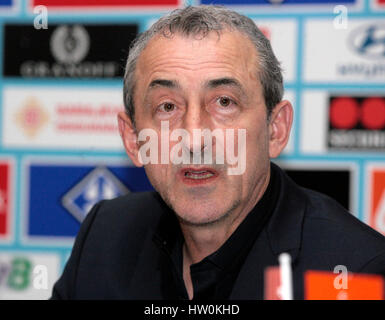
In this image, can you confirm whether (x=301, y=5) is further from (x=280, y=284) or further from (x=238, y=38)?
(x=280, y=284)

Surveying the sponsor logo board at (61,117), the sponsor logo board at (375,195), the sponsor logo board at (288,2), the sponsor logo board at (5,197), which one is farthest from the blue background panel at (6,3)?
the sponsor logo board at (375,195)

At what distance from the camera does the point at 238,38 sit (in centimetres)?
110

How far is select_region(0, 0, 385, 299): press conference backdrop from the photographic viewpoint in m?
1.79

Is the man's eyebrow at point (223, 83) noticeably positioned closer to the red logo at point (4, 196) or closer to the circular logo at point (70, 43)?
the circular logo at point (70, 43)

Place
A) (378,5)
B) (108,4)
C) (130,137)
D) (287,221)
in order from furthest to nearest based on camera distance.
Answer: (108,4)
(378,5)
(130,137)
(287,221)

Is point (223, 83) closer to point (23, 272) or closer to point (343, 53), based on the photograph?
point (343, 53)

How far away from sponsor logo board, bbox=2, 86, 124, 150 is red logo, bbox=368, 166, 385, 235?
0.94 meters

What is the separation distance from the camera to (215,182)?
1.08 meters

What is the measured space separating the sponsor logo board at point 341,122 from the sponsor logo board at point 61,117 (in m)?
0.71

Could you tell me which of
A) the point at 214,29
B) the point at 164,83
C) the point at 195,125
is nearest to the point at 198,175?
the point at 195,125

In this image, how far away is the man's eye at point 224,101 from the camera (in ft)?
3.55

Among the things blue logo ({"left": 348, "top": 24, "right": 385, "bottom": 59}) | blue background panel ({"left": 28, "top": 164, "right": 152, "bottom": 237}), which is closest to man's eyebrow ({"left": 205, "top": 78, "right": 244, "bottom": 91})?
blue logo ({"left": 348, "top": 24, "right": 385, "bottom": 59})

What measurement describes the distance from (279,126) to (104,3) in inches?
40.1

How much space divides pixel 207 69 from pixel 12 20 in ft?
3.98
